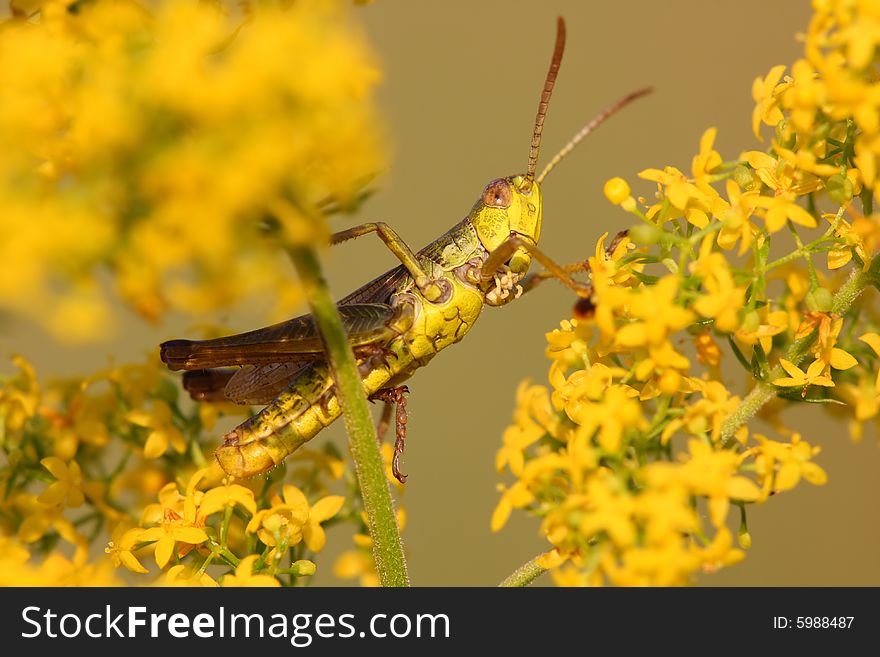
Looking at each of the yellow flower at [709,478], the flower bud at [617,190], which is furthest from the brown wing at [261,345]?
the yellow flower at [709,478]

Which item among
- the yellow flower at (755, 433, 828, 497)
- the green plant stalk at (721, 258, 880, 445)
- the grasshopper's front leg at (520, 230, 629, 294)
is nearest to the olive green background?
the grasshopper's front leg at (520, 230, 629, 294)

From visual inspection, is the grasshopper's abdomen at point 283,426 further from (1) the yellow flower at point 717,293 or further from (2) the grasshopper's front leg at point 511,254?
(1) the yellow flower at point 717,293

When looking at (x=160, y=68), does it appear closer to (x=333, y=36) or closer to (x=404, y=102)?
(x=333, y=36)

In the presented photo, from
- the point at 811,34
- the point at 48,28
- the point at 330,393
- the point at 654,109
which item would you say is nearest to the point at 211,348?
the point at 330,393

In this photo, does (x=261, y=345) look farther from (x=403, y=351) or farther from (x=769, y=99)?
(x=769, y=99)

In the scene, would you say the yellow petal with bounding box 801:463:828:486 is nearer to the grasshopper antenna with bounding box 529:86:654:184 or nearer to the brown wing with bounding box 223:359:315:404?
the grasshopper antenna with bounding box 529:86:654:184

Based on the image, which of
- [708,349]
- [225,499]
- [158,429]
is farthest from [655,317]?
[158,429]
